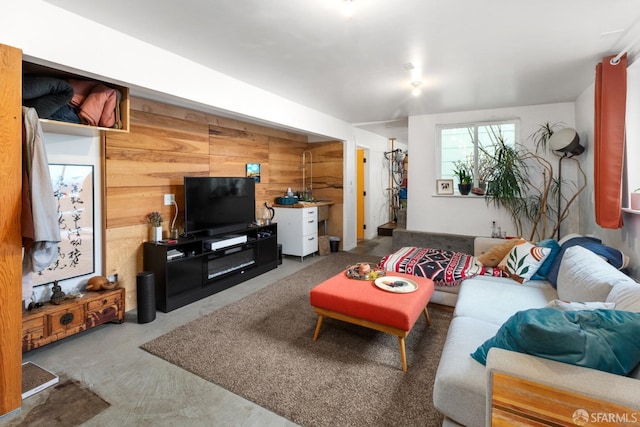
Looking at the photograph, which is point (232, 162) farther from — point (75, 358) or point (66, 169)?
point (75, 358)

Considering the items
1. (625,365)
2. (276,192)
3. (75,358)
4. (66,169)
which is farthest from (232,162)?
(625,365)

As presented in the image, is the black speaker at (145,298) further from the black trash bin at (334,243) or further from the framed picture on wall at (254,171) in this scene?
the black trash bin at (334,243)

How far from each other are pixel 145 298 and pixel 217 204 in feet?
4.47

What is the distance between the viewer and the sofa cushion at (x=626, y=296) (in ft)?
4.77

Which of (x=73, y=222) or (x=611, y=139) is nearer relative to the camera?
(x=611, y=139)

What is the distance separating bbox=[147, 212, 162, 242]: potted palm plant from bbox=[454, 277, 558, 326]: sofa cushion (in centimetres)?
293

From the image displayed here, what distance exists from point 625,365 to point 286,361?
6.05ft

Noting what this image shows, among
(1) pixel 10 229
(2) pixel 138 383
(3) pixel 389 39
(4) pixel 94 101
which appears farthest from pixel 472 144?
(1) pixel 10 229

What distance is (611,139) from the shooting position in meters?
2.59

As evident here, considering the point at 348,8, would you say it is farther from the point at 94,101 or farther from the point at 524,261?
the point at 524,261

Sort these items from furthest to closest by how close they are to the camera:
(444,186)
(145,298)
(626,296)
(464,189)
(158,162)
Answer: (444,186)
(464,189)
(158,162)
(145,298)
(626,296)

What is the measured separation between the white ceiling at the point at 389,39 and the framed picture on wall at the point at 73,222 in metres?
1.33

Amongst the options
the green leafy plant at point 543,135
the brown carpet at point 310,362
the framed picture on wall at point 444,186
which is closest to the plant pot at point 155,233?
the brown carpet at point 310,362

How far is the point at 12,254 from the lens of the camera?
69.6 inches
